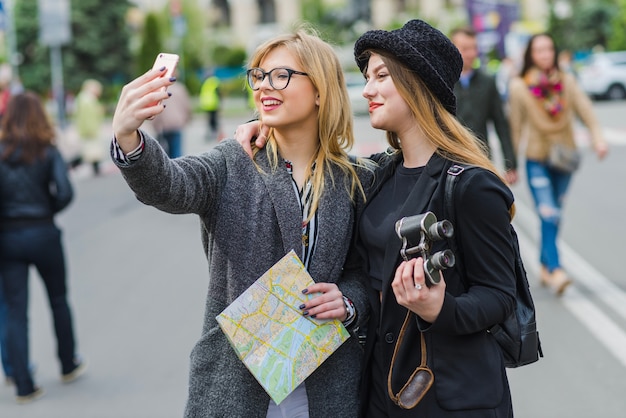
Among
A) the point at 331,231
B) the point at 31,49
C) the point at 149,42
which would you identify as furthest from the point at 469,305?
the point at 31,49

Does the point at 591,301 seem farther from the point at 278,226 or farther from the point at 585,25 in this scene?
the point at 585,25

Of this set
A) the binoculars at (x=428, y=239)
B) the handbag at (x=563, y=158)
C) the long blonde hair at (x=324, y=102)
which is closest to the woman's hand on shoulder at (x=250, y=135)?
the long blonde hair at (x=324, y=102)

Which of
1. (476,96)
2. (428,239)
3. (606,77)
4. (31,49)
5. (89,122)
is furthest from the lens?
(31,49)

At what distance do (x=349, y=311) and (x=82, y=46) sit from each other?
50.1 metres

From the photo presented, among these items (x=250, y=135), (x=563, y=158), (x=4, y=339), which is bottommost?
(x=4, y=339)

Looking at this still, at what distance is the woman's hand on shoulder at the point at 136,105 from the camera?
2.38 meters

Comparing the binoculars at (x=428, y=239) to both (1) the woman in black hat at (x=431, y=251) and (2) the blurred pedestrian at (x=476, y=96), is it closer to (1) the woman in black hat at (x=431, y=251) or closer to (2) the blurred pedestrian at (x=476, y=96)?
(1) the woman in black hat at (x=431, y=251)

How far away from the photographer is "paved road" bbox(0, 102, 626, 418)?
5473 mm

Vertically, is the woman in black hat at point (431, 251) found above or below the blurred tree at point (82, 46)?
above

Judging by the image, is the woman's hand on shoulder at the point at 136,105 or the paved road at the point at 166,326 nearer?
the woman's hand on shoulder at the point at 136,105

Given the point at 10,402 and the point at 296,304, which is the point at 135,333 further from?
the point at 296,304

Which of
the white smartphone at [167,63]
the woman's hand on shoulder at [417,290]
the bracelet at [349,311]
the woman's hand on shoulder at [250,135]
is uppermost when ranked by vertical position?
the white smartphone at [167,63]

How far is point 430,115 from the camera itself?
105 inches

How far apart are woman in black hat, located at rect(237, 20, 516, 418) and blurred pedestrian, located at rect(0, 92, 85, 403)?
3577mm
